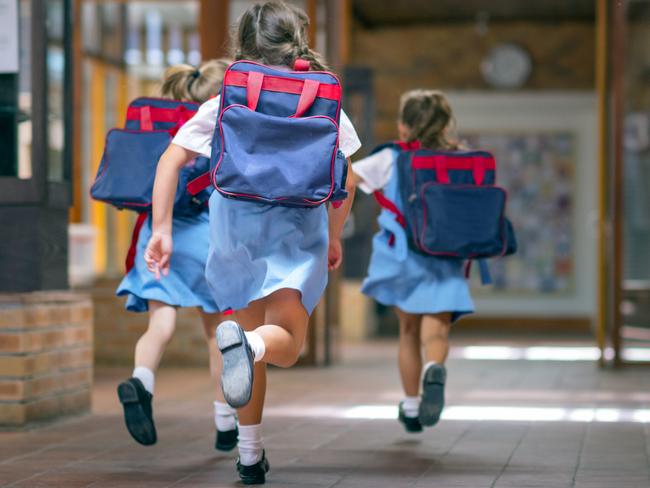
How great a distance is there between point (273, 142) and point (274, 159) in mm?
46

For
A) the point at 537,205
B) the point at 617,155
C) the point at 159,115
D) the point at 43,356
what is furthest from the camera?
the point at 537,205

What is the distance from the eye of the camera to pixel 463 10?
12516 millimetres

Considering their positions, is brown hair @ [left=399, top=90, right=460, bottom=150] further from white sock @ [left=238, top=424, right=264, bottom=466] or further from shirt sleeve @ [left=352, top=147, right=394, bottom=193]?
white sock @ [left=238, top=424, right=264, bottom=466]

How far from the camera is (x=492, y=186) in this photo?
4.58 meters

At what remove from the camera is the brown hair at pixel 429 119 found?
4652 mm

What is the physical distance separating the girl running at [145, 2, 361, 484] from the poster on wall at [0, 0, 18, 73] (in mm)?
1773

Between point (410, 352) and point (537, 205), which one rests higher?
point (537, 205)

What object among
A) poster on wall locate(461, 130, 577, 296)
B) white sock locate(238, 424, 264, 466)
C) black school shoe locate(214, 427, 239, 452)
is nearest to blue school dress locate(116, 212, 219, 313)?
black school shoe locate(214, 427, 239, 452)

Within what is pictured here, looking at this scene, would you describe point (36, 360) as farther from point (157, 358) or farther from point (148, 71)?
point (148, 71)

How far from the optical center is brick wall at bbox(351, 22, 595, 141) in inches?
511

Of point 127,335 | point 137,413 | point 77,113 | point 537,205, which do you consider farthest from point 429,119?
point 537,205

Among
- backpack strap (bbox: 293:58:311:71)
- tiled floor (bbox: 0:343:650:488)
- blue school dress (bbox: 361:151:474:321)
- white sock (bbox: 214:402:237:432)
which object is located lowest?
tiled floor (bbox: 0:343:650:488)

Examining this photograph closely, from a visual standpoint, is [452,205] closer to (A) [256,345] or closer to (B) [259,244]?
(B) [259,244]

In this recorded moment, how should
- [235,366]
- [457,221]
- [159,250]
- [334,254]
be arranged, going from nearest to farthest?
[235,366], [159,250], [334,254], [457,221]
